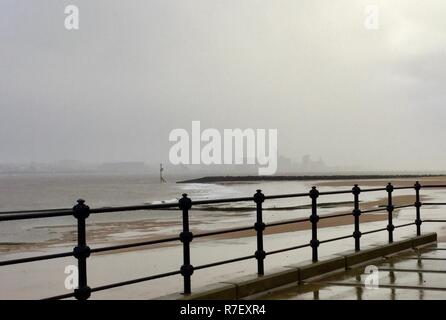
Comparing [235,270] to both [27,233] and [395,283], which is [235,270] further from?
[27,233]

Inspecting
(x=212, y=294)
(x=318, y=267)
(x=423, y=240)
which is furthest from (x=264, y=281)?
(x=423, y=240)

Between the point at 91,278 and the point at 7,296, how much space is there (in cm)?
234

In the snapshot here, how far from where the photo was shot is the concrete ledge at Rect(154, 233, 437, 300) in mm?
6656

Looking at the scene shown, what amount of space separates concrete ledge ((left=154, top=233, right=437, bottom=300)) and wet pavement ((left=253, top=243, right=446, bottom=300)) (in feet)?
0.48

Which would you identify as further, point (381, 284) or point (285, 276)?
point (285, 276)

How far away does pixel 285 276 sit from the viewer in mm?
7840

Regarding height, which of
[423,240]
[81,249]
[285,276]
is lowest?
[423,240]

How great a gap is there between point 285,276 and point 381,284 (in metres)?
1.40

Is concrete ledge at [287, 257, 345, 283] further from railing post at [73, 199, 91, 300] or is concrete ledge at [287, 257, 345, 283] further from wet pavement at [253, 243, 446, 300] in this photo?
railing post at [73, 199, 91, 300]

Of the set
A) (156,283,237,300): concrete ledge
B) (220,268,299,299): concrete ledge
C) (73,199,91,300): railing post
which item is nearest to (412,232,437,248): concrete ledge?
(220,268,299,299): concrete ledge

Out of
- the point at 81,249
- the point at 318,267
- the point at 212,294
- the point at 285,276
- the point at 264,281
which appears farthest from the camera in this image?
the point at 318,267

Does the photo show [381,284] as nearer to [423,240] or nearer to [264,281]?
[264,281]

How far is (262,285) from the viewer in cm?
736
